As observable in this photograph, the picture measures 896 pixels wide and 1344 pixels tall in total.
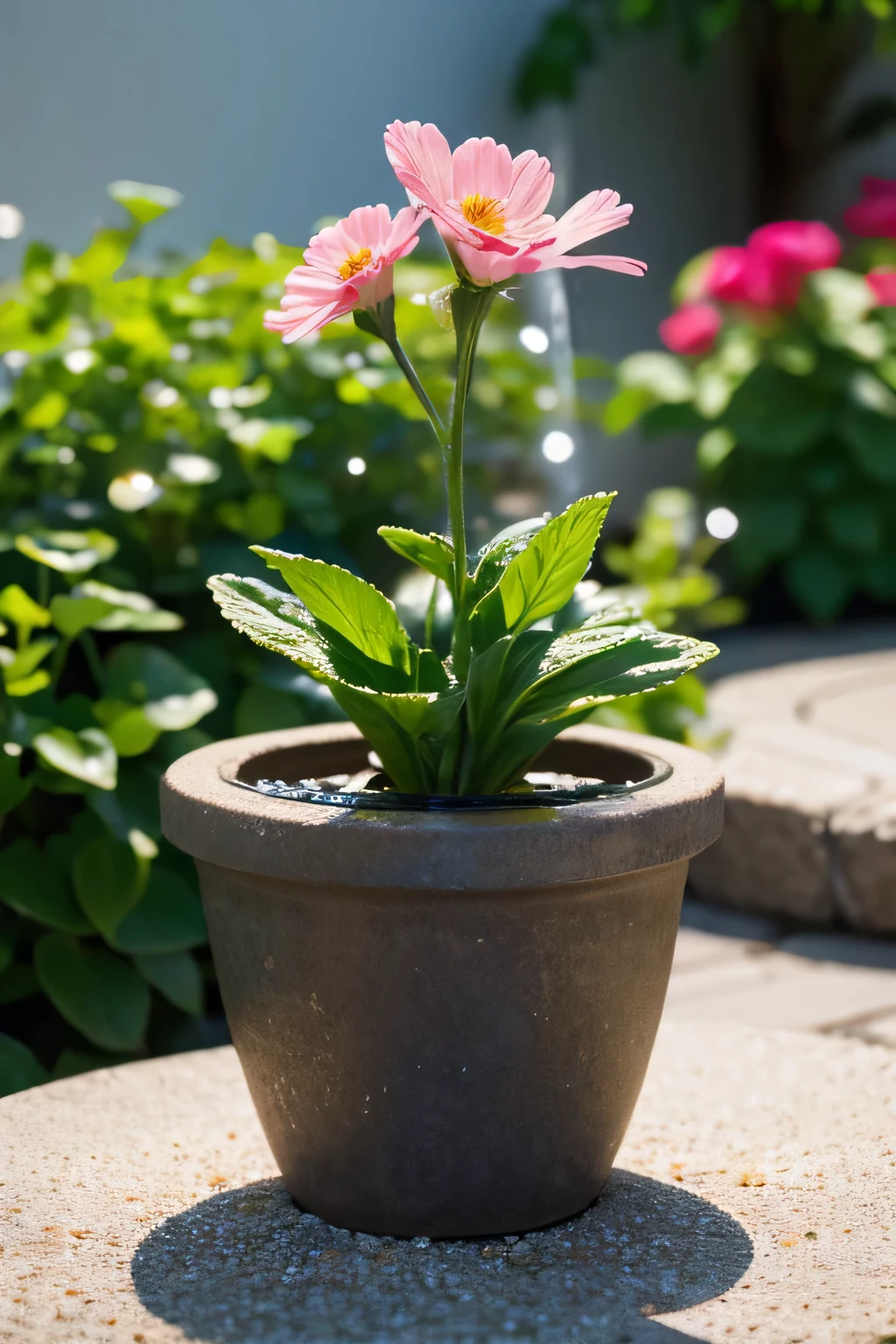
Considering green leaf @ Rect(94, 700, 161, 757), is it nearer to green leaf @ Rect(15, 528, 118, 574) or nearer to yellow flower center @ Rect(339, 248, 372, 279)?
green leaf @ Rect(15, 528, 118, 574)

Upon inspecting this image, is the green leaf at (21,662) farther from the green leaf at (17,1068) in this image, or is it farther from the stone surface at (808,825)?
the stone surface at (808,825)

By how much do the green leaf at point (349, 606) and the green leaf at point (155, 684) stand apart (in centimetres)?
46

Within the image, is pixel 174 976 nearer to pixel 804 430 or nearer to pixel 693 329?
pixel 804 430

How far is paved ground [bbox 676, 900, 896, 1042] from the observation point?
5.77 feet

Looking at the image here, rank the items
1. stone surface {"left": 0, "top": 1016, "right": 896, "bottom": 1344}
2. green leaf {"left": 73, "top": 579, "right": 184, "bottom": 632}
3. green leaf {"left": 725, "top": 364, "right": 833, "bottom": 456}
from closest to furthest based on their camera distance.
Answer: stone surface {"left": 0, "top": 1016, "right": 896, "bottom": 1344}
green leaf {"left": 73, "top": 579, "right": 184, "bottom": 632}
green leaf {"left": 725, "top": 364, "right": 833, "bottom": 456}

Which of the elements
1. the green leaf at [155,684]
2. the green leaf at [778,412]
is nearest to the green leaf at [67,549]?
the green leaf at [155,684]

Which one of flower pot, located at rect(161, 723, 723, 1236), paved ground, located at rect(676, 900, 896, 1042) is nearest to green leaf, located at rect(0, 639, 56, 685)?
flower pot, located at rect(161, 723, 723, 1236)

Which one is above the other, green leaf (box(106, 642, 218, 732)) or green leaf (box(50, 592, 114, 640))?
green leaf (box(50, 592, 114, 640))

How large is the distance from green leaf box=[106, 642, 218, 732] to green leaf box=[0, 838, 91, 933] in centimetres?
18

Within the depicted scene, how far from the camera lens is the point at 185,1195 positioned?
1.15m

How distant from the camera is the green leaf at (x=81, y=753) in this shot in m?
1.37

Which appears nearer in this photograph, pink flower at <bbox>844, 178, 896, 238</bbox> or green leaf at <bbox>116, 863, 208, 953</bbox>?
green leaf at <bbox>116, 863, 208, 953</bbox>

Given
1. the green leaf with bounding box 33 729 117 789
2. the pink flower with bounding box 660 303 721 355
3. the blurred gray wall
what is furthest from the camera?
the pink flower with bounding box 660 303 721 355

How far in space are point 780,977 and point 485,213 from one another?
4.08 ft
